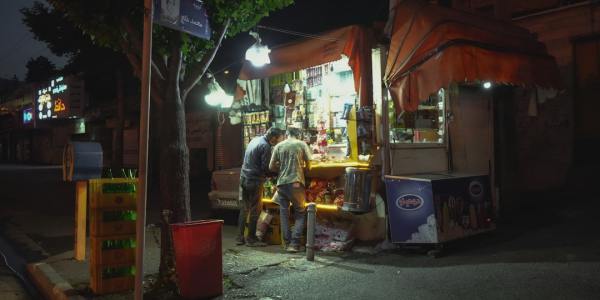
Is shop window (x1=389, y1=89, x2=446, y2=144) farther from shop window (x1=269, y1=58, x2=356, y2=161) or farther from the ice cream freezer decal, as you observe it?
the ice cream freezer decal

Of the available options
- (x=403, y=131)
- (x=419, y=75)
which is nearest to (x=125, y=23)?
(x=419, y=75)

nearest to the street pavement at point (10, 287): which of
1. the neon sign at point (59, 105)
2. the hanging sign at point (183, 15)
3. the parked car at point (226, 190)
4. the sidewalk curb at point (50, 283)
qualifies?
the sidewalk curb at point (50, 283)

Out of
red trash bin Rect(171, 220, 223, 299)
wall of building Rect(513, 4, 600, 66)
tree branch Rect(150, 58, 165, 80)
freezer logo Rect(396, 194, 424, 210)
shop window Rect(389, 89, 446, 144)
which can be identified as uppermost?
wall of building Rect(513, 4, 600, 66)

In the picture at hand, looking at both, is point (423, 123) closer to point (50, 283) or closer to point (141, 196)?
point (141, 196)

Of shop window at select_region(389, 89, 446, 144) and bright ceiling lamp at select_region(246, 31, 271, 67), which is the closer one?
shop window at select_region(389, 89, 446, 144)

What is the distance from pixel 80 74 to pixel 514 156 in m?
25.3

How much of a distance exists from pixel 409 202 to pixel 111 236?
4.24m

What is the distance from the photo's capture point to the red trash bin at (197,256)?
5.18 metres

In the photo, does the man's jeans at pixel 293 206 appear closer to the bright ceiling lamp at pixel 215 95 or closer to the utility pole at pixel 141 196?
the bright ceiling lamp at pixel 215 95

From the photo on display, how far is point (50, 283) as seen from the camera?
6.30m

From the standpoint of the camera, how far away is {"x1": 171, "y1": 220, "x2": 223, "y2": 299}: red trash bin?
518cm

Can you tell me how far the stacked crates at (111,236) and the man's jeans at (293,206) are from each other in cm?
264

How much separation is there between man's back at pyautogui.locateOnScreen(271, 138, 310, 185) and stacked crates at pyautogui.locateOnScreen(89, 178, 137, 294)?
8.60 feet

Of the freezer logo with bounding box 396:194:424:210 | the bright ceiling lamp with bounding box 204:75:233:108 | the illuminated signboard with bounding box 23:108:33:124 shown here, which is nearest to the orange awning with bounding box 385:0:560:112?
the freezer logo with bounding box 396:194:424:210
